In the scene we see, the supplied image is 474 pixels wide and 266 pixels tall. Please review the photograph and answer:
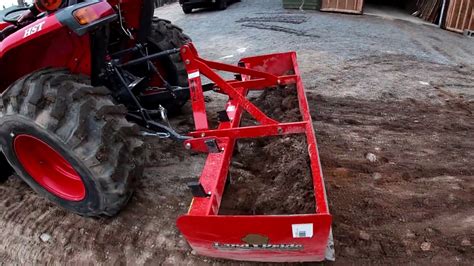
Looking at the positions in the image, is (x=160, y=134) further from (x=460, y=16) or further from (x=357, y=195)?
(x=460, y=16)

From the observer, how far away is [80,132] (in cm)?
221

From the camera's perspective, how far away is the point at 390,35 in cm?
761

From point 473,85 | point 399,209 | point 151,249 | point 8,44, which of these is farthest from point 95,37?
point 473,85

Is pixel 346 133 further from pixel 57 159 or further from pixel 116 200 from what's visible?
pixel 57 159

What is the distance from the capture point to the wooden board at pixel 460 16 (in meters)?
8.24

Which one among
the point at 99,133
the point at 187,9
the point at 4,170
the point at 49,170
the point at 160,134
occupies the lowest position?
the point at 187,9

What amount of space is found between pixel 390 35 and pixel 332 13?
2.65 meters

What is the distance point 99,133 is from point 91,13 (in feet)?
2.17

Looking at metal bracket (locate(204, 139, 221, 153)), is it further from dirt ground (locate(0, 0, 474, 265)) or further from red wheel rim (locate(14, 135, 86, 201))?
red wheel rim (locate(14, 135, 86, 201))

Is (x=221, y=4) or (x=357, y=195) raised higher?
(x=357, y=195)

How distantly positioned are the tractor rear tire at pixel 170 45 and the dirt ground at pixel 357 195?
1.36 ft

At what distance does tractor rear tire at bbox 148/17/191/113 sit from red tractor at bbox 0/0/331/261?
0.57 m

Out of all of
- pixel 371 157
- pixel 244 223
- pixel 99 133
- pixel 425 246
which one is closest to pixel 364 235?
pixel 425 246

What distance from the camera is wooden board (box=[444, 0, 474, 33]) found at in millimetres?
8242
